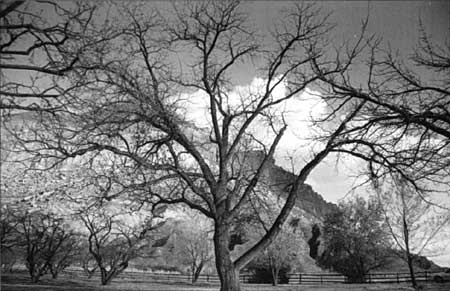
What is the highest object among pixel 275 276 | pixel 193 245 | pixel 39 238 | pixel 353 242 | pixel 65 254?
pixel 353 242

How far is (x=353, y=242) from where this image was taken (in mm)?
18812

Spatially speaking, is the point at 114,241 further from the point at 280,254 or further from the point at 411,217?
the point at 411,217

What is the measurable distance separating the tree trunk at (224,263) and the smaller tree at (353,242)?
11750 mm

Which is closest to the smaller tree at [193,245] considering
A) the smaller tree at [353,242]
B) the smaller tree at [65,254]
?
the smaller tree at [353,242]

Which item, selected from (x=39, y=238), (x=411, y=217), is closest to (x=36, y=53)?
(x=411, y=217)

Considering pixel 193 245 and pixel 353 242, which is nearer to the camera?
pixel 353 242

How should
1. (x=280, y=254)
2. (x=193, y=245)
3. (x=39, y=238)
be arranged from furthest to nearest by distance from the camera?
(x=193, y=245)
(x=280, y=254)
(x=39, y=238)

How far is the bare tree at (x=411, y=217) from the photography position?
19.0 feet

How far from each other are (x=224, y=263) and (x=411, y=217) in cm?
549

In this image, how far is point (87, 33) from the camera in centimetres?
488

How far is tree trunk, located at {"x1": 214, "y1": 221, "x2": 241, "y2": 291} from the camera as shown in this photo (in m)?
5.74

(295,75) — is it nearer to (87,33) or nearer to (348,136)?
(348,136)

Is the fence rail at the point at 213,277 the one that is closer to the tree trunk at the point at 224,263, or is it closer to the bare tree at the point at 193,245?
the bare tree at the point at 193,245

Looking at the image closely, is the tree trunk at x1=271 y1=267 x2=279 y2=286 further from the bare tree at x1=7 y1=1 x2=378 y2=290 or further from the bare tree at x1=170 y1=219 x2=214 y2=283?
the bare tree at x1=7 y1=1 x2=378 y2=290
